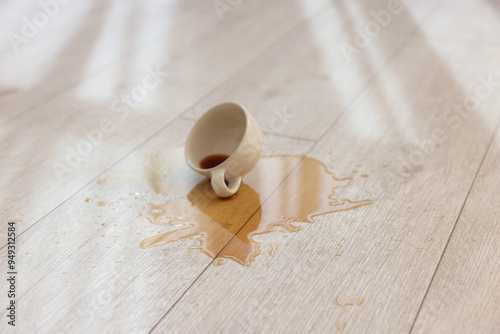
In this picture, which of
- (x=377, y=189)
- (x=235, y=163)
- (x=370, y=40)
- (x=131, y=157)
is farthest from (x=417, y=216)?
(x=370, y=40)

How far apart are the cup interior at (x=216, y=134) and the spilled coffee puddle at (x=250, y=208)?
6 cm

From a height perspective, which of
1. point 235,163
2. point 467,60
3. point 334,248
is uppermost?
point 235,163

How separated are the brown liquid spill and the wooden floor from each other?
0.04m

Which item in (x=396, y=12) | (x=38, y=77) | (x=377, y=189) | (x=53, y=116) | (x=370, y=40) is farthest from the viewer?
(x=396, y=12)

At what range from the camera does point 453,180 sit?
3.31 ft

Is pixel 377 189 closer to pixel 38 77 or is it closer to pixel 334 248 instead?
pixel 334 248

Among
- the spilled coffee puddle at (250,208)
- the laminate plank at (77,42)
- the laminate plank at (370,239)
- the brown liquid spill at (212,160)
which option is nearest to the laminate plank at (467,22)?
the laminate plank at (370,239)

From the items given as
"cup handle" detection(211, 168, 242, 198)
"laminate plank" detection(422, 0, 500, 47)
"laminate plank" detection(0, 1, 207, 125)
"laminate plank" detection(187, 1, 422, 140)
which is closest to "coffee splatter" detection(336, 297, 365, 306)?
"cup handle" detection(211, 168, 242, 198)

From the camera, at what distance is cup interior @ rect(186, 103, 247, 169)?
40.3 inches

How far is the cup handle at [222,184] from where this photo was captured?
3.10 ft

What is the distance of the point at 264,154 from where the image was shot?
3.63 ft

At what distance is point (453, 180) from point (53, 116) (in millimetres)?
882

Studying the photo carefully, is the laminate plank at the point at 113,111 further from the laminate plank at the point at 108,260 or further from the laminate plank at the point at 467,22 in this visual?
the laminate plank at the point at 467,22

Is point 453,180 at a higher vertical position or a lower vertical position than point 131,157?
lower
